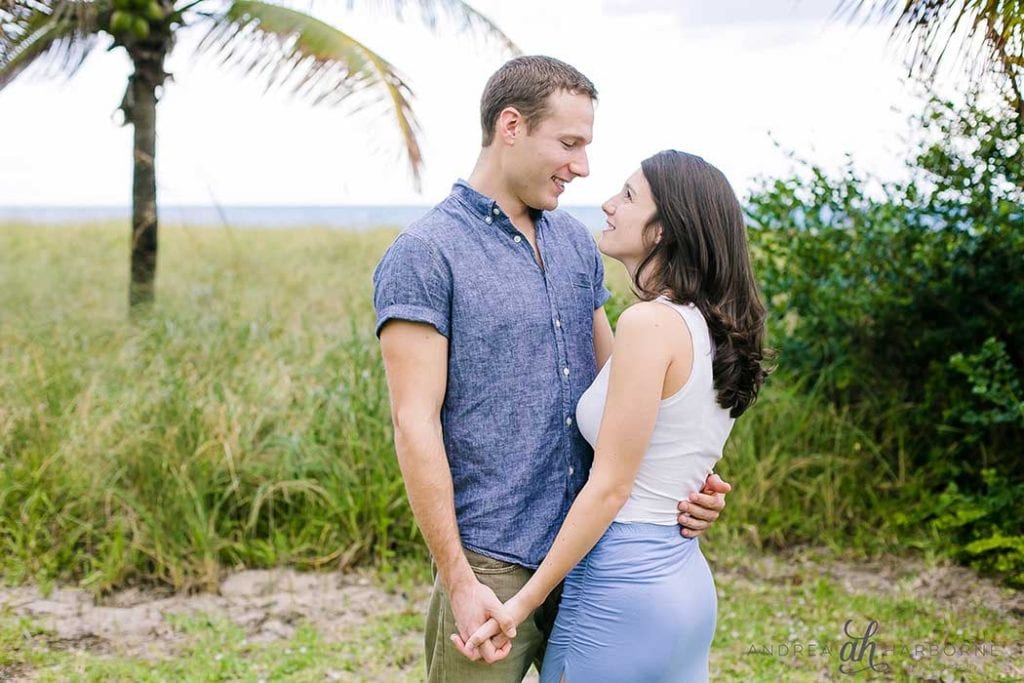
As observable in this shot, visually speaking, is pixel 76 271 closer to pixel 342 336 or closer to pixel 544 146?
pixel 342 336

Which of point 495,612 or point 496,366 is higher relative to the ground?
point 496,366

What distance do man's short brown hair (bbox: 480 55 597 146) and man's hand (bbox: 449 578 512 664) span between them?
3.62ft

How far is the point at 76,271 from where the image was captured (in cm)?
1392

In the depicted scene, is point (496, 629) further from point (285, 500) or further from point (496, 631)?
point (285, 500)

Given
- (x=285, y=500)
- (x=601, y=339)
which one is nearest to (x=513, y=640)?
(x=601, y=339)

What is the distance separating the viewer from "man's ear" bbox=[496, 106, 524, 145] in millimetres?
2529

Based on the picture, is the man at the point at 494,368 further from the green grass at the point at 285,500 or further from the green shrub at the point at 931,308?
the green shrub at the point at 931,308

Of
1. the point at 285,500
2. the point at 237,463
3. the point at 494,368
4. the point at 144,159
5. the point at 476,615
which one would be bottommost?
the point at 285,500

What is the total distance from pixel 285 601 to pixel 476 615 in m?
3.06

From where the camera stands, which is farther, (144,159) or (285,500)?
(144,159)

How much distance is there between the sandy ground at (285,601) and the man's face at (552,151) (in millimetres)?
3031

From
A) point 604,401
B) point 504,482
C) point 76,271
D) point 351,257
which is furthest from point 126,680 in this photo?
point 351,257

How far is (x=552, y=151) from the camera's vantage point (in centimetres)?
253

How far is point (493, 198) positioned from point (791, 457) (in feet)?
13.5
